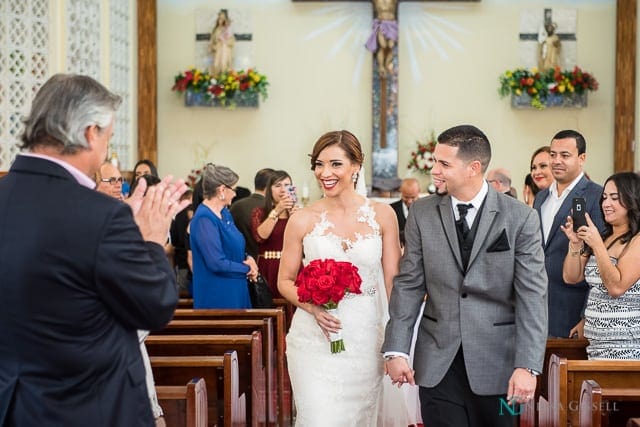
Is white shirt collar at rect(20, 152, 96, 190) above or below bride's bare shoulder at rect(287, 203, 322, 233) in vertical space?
above

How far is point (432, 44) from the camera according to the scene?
12.4m

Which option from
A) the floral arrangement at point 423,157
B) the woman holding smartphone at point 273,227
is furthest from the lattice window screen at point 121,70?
the woman holding smartphone at point 273,227

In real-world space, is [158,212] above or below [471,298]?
above

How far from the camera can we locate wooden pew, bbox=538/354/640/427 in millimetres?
3936

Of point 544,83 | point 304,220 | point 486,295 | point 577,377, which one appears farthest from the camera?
point 544,83

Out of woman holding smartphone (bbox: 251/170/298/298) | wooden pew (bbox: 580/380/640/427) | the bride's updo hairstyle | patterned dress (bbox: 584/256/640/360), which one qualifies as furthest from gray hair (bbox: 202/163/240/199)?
wooden pew (bbox: 580/380/640/427)

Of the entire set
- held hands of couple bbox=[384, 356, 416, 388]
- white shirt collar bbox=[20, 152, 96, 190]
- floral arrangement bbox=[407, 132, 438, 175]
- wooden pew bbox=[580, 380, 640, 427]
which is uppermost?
floral arrangement bbox=[407, 132, 438, 175]

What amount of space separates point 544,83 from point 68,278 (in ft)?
33.8

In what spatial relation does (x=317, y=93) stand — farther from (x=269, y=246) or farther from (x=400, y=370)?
(x=400, y=370)

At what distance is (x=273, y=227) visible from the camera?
7418mm

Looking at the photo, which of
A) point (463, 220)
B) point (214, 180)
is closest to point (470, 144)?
point (463, 220)

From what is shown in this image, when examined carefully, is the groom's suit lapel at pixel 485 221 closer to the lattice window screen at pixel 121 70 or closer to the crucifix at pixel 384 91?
the lattice window screen at pixel 121 70

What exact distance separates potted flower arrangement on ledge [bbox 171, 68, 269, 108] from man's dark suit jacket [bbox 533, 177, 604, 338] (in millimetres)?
7196

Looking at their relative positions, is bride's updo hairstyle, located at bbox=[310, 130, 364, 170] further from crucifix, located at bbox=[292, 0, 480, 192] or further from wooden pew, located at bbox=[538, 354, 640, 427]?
crucifix, located at bbox=[292, 0, 480, 192]
